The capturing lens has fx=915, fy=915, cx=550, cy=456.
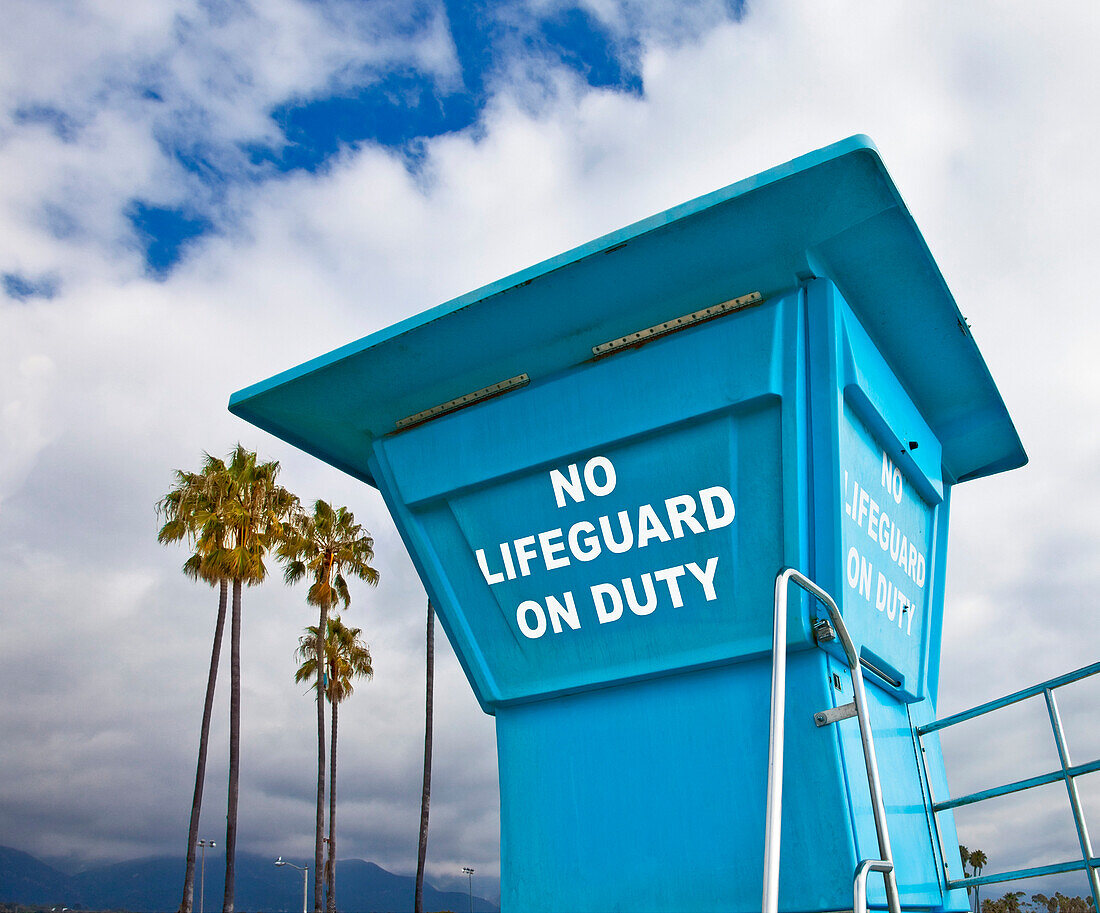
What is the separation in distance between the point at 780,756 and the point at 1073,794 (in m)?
2.03

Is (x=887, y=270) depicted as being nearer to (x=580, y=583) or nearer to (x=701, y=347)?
(x=701, y=347)

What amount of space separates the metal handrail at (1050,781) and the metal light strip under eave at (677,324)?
204 cm

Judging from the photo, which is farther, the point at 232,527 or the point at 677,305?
the point at 232,527

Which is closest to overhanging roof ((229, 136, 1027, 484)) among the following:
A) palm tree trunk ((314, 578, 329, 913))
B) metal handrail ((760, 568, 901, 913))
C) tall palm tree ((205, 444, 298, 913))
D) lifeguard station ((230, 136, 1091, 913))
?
lifeguard station ((230, 136, 1091, 913))

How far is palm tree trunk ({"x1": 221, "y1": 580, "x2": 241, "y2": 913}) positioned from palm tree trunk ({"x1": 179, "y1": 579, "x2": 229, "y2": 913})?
0.70m

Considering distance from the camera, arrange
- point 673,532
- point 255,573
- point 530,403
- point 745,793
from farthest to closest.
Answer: point 255,573 → point 530,403 → point 673,532 → point 745,793

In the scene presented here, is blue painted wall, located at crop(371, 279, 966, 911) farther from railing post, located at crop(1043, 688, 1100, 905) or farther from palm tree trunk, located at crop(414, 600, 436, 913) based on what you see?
palm tree trunk, located at crop(414, 600, 436, 913)

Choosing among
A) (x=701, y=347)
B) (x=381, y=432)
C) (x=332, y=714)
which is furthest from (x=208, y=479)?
(x=701, y=347)

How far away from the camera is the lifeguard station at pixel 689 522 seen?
3.58 meters

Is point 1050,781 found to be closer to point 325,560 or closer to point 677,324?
point 677,324

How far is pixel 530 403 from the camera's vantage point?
4.48 metres

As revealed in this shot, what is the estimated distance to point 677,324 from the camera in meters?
4.18

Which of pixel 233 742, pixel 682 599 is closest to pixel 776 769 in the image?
pixel 682 599

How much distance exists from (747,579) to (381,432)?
221 centimetres
